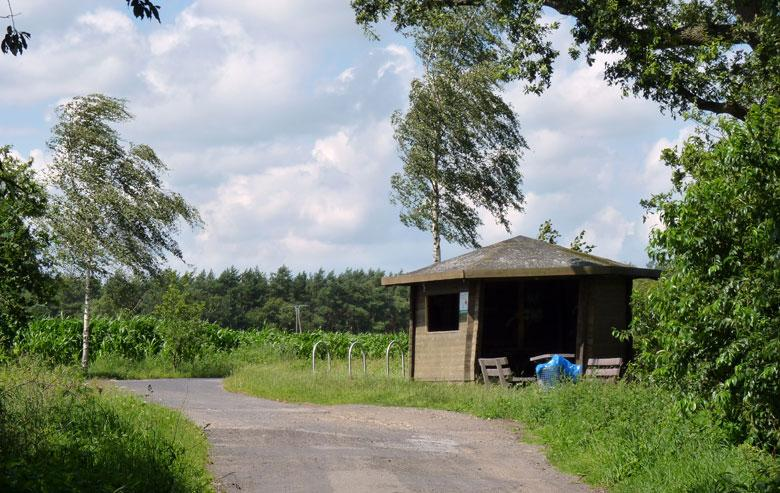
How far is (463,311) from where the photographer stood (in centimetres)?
2145

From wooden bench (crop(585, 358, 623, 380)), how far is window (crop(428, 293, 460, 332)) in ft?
17.8

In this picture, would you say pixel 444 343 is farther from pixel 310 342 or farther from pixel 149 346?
pixel 310 342

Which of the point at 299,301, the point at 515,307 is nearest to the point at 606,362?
the point at 515,307

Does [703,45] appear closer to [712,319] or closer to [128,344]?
[712,319]

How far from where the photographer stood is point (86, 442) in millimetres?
10227

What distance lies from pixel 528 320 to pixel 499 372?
531 cm

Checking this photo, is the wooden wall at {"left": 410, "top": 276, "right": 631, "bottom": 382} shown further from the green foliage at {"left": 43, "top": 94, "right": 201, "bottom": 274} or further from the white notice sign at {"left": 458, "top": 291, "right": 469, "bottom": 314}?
the green foliage at {"left": 43, "top": 94, "right": 201, "bottom": 274}

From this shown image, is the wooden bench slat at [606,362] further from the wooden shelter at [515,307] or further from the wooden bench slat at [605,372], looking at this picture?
the wooden shelter at [515,307]

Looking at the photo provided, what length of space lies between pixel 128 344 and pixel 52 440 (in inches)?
1006

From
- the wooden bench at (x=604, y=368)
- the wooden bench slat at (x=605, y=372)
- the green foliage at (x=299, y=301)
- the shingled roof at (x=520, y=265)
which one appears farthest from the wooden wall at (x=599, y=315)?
the green foliage at (x=299, y=301)

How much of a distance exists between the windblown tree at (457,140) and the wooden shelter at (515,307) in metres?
10.8

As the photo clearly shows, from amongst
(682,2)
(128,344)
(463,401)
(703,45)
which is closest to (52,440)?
(463,401)

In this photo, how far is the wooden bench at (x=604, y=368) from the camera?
60.5ft

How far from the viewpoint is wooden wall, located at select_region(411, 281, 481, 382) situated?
837 inches
